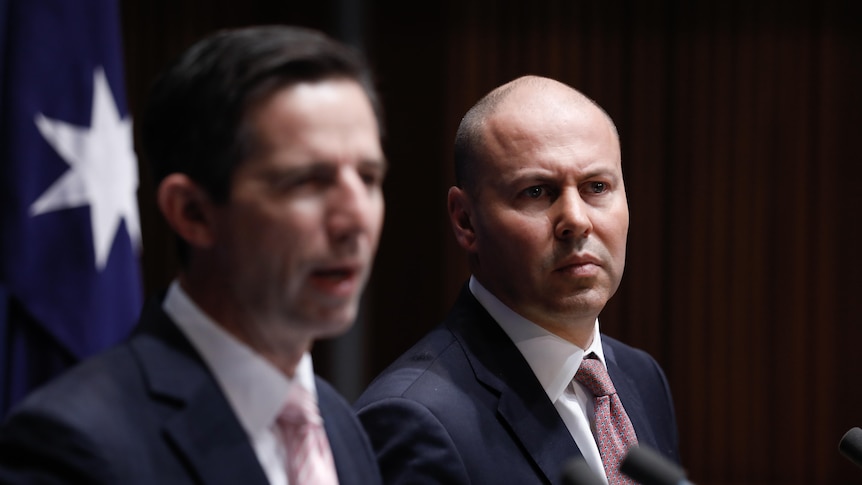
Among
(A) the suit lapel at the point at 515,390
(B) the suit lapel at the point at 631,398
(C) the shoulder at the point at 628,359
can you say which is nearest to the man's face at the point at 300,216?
(A) the suit lapel at the point at 515,390

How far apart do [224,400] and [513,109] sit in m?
1.11

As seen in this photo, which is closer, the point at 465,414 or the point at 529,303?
the point at 465,414

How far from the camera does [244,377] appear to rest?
1.43m

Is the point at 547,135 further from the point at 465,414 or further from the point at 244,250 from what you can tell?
the point at 244,250

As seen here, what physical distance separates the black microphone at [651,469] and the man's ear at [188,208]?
0.66 metres

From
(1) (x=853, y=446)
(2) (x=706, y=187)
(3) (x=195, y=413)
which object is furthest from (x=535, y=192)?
(2) (x=706, y=187)

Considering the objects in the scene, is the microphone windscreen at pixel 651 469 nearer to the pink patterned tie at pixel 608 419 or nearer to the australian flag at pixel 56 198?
the pink patterned tie at pixel 608 419

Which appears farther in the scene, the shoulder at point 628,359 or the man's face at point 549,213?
the shoulder at point 628,359

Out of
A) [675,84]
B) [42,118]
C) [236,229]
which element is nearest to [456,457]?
[236,229]

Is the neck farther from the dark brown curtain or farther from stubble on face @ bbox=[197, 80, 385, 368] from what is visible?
the dark brown curtain

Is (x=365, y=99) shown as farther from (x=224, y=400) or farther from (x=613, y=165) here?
(x=613, y=165)

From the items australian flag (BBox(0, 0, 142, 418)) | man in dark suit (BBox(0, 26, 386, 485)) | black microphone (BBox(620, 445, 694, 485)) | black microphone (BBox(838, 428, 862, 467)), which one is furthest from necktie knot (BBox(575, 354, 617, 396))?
australian flag (BBox(0, 0, 142, 418))

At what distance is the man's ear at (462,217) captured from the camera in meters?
2.30

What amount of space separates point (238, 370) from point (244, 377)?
0.01 m
